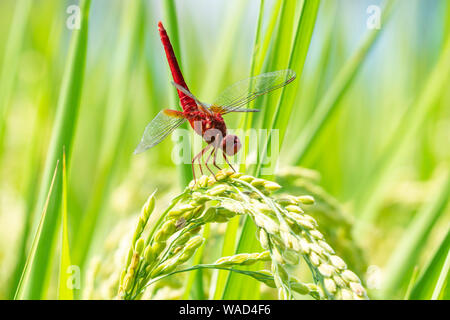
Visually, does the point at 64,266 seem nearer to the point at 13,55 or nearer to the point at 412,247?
the point at 13,55

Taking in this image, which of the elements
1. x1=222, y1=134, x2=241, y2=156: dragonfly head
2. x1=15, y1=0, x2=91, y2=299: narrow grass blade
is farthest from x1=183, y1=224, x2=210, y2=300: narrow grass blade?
x1=15, y1=0, x2=91, y2=299: narrow grass blade

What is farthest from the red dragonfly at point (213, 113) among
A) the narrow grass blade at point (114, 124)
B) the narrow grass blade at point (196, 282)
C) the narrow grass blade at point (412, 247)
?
the narrow grass blade at point (412, 247)

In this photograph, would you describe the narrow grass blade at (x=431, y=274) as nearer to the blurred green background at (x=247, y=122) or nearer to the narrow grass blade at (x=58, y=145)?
the blurred green background at (x=247, y=122)

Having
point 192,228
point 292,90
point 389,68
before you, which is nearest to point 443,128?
point 389,68

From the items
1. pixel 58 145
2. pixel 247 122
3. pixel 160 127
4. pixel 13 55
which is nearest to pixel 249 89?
pixel 247 122

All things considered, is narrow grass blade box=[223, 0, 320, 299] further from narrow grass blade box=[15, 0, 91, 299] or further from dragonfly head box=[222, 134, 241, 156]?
narrow grass blade box=[15, 0, 91, 299]

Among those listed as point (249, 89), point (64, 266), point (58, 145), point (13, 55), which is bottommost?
point (64, 266)

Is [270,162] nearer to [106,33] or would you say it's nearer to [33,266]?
[33,266]

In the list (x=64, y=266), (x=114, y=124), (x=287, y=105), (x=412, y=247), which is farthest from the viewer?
(x=114, y=124)
